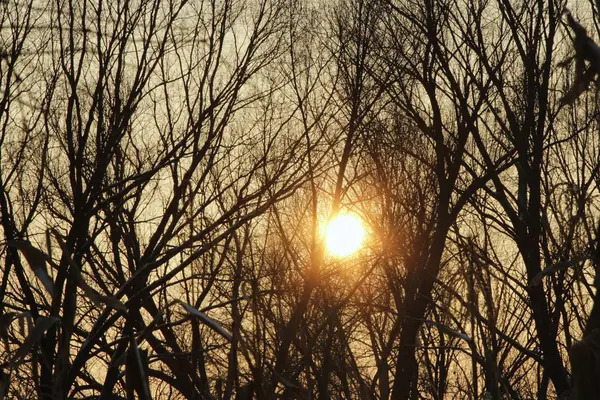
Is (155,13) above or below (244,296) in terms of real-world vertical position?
above

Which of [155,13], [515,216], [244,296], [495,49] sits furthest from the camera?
[495,49]

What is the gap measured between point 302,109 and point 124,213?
2.71m

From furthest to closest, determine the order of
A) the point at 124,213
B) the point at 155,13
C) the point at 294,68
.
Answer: the point at 124,213, the point at 294,68, the point at 155,13

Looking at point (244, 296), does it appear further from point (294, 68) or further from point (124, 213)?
point (124, 213)

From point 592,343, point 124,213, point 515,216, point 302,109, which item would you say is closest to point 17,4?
point 302,109

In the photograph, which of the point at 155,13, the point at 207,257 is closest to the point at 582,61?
the point at 155,13

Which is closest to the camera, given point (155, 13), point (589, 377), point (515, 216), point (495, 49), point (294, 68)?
point (589, 377)

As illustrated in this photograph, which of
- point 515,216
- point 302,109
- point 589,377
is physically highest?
point 302,109

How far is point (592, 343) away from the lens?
817 millimetres

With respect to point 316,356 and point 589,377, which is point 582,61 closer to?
point 589,377

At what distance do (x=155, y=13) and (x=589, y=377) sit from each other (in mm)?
5323

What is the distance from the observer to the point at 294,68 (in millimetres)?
7996

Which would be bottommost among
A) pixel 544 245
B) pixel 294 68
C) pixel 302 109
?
pixel 544 245

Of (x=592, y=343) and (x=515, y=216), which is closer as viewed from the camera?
(x=592, y=343)
